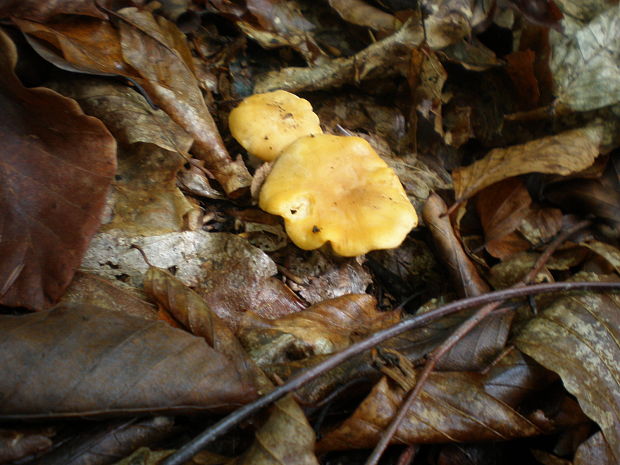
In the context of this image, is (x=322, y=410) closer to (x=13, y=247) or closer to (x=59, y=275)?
(x=59, y=275)

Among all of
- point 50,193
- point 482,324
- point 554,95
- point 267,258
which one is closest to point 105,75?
point 50,193

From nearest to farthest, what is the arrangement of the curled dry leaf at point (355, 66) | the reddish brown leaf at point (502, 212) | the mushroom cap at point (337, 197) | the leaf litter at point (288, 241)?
1. the leaf litter at point (288, 241)
2. the mushroom cap at point (337, 197)
3. the reddish brown leaf at point (502, 212)
4. the curled dry leaf at point (355, 66)

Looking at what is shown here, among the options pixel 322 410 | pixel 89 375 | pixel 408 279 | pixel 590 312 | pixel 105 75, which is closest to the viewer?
pixel 89 375

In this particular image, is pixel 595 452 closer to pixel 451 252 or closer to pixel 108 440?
pixel 451 252

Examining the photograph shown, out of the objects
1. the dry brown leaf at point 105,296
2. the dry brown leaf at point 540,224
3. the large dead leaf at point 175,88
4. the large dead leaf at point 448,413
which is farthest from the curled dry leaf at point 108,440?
the dry brown leaf at point 540,224

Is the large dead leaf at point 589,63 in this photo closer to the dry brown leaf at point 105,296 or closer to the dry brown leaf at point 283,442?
the dry brown leaf at point 283,442

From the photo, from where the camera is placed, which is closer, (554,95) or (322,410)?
(322,410)

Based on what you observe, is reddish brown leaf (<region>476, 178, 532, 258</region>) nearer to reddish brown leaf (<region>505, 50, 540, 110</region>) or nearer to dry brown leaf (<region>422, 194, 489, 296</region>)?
dry brown leaf (<region>422, 194, 489, 296</region>)

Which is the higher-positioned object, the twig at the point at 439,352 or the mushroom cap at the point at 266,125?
the mushroom cap at the point at 266,125
